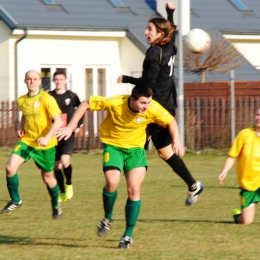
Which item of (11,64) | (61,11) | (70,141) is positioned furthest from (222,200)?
(61,11)

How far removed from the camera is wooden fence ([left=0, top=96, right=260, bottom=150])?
64.2ft

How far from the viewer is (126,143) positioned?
7.58m

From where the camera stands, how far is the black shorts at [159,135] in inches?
341

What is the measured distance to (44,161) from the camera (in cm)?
944

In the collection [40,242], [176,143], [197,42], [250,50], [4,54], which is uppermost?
[250,50]

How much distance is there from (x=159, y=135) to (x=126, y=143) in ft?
4.07

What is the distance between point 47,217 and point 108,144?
7.46 ft

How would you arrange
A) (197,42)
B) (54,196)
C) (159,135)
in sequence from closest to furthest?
(159,135)
(54,196)
(197,42)

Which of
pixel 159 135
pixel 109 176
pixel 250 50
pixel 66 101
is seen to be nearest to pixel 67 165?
pixel 66 101

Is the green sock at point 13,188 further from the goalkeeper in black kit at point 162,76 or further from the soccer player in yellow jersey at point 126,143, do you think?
the soccer player in yellow jersey at point 126,143

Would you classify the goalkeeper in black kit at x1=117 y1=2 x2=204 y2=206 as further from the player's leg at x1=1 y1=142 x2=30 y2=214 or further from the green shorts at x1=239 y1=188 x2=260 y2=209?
the player's leg at x1=1 y1=142 x2=30 y2=214

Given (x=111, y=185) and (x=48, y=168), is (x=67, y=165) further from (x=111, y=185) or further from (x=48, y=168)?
(x=111, y=185)

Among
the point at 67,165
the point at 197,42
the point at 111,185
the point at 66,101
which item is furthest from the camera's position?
the point at 197,42

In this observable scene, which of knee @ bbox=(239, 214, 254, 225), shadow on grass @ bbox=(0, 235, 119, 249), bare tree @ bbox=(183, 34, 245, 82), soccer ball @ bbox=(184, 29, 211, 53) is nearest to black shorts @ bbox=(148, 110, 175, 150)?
knee @ bbox=(239, 214, 254, 225)
